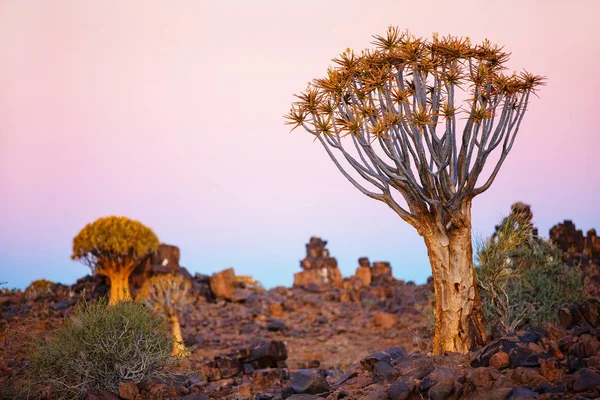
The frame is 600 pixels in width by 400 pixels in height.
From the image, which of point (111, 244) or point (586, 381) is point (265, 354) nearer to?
point (586, 381)

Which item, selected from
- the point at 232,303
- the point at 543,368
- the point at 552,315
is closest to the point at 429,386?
the point at 543,368

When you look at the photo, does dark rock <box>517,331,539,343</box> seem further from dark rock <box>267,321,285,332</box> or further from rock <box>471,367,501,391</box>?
dark rock <box>267,321,285,332</box>

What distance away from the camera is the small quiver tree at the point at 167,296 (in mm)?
22922

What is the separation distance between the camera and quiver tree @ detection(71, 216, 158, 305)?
27375 millimetres

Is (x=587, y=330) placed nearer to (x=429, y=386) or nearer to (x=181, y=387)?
(x=429, y=386)

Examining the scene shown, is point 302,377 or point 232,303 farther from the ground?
point 232,303

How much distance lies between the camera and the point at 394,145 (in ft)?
40.0

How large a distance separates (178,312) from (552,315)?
15.2 m

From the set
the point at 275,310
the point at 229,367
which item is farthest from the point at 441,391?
Result: the point at 275,310

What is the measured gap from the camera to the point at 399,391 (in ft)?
28.1

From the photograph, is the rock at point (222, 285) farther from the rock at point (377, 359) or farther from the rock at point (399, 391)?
the rock at point (399, 391)

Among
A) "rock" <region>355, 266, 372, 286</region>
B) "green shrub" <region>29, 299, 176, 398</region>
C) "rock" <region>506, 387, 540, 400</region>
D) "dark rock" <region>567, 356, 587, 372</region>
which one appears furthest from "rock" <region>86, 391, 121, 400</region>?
"rock" <region>355, 266, 372, 286</region>

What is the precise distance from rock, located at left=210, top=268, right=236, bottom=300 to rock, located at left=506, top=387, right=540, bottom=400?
24.2 meters

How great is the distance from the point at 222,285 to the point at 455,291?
68.5 ft
